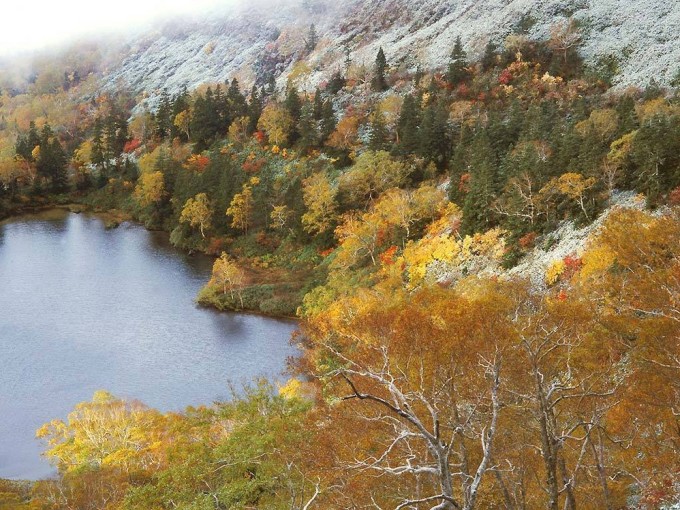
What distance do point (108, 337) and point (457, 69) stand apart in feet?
195

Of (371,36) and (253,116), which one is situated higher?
(371,36)

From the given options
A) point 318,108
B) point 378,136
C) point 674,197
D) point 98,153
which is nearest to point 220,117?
point 318,108

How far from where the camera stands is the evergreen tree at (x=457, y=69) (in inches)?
3342

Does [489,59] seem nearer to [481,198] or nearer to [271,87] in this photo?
[481,198]

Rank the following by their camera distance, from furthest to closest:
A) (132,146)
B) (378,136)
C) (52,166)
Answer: (132,146), (52,166), (378,136)

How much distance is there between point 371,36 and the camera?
116 metres

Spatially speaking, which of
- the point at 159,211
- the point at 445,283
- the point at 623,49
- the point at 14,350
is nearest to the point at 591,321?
the point at 445,283

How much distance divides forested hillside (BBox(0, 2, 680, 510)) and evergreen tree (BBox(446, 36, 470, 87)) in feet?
1.14

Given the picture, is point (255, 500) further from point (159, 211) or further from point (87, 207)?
point (87, 207)

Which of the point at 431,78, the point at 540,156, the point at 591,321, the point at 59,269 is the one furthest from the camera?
the point at 431,78

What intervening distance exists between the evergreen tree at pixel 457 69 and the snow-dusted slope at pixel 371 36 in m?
4.81

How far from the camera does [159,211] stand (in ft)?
301

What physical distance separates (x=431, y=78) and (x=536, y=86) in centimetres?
1801

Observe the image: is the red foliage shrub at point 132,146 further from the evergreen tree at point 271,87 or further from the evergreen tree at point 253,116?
the evergreen tree at point 271,87
